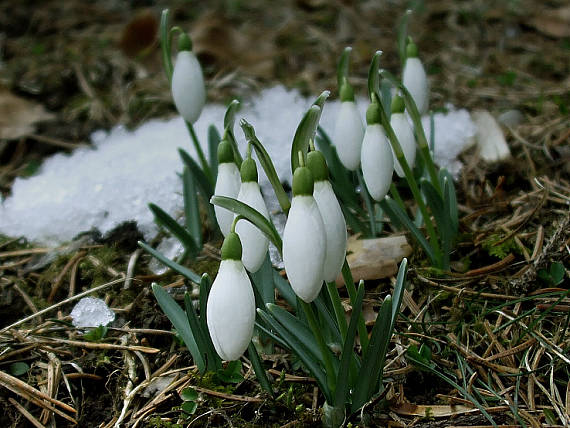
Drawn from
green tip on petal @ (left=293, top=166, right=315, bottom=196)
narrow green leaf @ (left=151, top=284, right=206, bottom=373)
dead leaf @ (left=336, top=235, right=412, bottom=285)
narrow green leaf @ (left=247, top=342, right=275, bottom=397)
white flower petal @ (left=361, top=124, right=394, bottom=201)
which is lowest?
dead leaf @ (left=336, top=235, right=412, bottom=285)

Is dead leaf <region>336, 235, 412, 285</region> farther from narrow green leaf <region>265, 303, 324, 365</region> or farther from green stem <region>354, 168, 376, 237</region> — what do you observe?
narrow green leaf <region>265, 303, 324, 365</region>

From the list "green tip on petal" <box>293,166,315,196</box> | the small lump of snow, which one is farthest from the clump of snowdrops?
the small lump of snow

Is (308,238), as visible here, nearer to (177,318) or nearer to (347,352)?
(347,352)

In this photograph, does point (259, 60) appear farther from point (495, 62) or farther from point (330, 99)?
point (495, 62)

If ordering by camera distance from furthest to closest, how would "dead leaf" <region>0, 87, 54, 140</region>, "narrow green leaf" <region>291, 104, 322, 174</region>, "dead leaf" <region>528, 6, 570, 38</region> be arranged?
"dead leaf" <region>528, 6, 570, 38</region>
"dead leaf" <region>0, 87, 54, 140</region>
"narrow green leaf" <region>291, 104, 322, 174</region>

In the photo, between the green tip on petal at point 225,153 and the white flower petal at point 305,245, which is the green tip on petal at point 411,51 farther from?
the white flower petal at point 305,245

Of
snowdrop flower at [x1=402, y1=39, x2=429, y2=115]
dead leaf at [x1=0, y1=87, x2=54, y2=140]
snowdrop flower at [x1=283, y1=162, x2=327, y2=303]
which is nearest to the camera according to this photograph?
snowdrop flower at [x1=283, y1=162, x2=327, y2=303]

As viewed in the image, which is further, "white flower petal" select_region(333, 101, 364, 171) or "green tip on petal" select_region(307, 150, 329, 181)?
"white flower petal" select_region(333, 101, 364, 171)

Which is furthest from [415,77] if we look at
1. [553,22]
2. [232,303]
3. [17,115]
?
[553,22]
